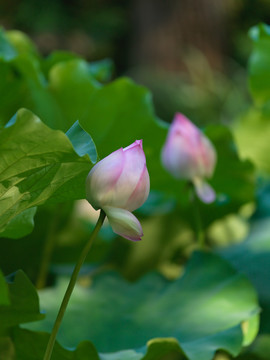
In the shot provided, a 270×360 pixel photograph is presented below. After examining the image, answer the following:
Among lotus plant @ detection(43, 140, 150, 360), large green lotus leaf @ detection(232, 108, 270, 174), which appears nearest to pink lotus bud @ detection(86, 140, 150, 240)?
lotus plant @ detection(43, 140, 150, 360)

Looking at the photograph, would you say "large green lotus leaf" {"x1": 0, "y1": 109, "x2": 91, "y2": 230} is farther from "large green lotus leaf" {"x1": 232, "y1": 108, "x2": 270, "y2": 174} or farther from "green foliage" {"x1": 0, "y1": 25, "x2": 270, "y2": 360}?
"large green lotus leaf" {"x1": 232, "y1": 108, "x2": 270, "y2": 174}

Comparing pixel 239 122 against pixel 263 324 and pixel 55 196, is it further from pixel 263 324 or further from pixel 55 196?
pixel 55 196

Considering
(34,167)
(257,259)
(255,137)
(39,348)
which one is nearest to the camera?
(34,167)

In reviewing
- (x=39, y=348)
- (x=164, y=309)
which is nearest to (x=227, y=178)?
(x=164, y=309)

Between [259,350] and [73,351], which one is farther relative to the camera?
[259,350]

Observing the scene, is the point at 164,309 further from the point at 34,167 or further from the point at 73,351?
the point at 34,167

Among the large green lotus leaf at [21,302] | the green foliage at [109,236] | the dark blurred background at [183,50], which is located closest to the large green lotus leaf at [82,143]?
the green foliage at [109,236]
